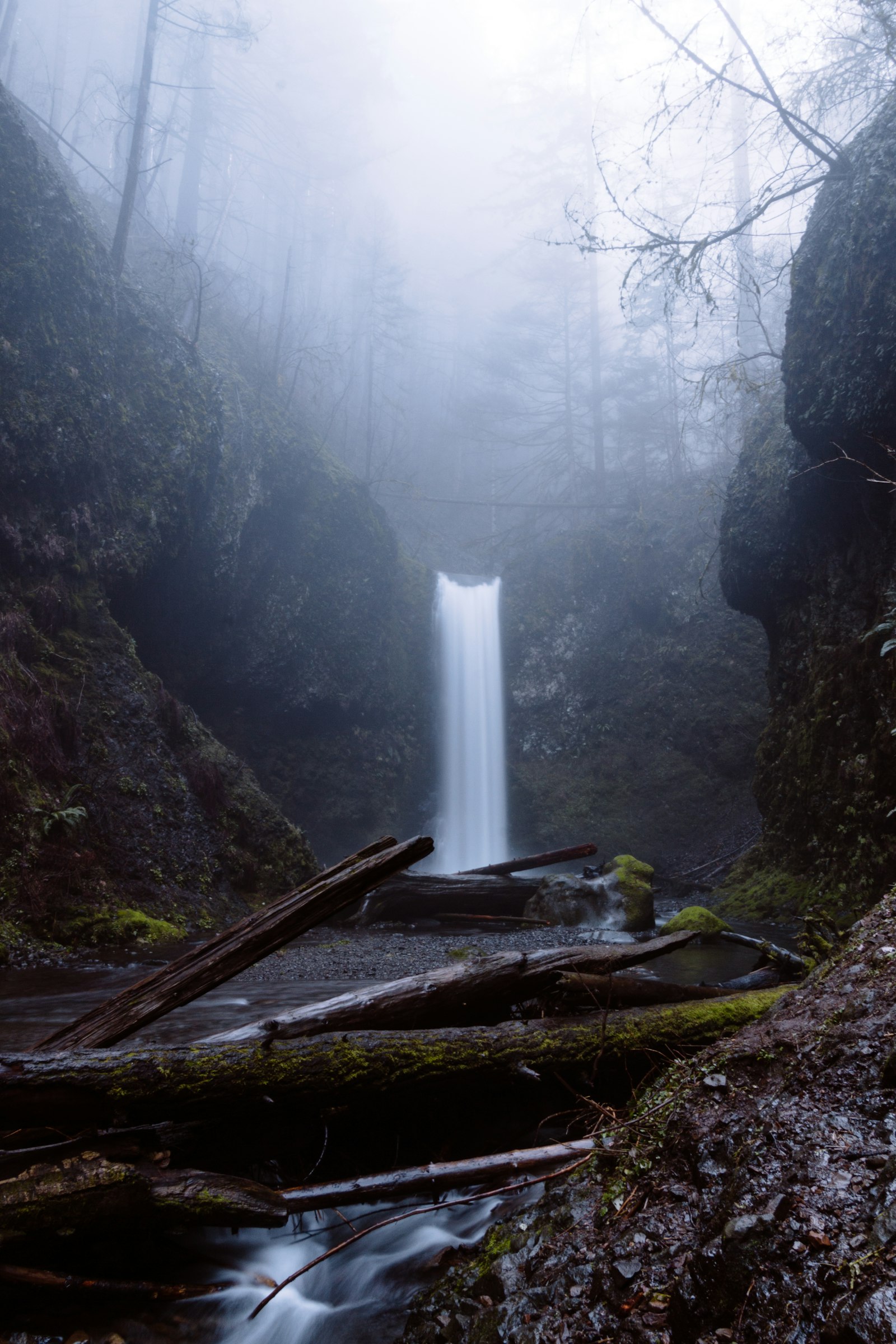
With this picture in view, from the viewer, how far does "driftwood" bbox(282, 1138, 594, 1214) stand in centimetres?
210

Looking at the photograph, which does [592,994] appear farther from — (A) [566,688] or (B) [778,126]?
Result: (A) [566,688]

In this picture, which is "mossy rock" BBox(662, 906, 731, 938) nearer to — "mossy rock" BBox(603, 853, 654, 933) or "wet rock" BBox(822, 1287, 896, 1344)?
"mossy rock" BBox(603, 853, 654, 933)

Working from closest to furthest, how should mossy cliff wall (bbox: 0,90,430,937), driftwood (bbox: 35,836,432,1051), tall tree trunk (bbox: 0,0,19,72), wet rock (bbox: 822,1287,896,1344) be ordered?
wet rock (bbox: 822,1287,896,1344) < driftwood (bbox: 35,836,432,1051) < mossy cliff wall (bbox: 0,90,430,937) < tall tree trunk (bbox: 0,0,19,72)

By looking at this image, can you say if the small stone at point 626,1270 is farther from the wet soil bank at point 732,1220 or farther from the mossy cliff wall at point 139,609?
the mossy cliff wall at point 139,609

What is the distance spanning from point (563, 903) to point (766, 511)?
760 cm

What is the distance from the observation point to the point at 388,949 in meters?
8.06

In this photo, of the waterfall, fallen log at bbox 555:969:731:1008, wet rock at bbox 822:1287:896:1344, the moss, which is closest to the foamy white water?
fallen log at bbox 555:969:731:1008

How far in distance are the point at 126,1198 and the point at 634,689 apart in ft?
64.2

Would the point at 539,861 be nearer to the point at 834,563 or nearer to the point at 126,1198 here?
the point at 834,563

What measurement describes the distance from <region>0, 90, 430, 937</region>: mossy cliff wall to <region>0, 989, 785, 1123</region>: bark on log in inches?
223

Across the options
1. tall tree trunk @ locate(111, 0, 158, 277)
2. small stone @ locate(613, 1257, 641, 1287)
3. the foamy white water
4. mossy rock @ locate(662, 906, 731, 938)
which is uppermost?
tall tree trunk @ locate(111, 0, 158, 277)

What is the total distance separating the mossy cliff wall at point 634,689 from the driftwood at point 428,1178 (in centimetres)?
1577

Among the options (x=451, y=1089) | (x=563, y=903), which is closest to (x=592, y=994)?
(x=451, y=1089)

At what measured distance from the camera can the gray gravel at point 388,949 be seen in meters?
6.41
